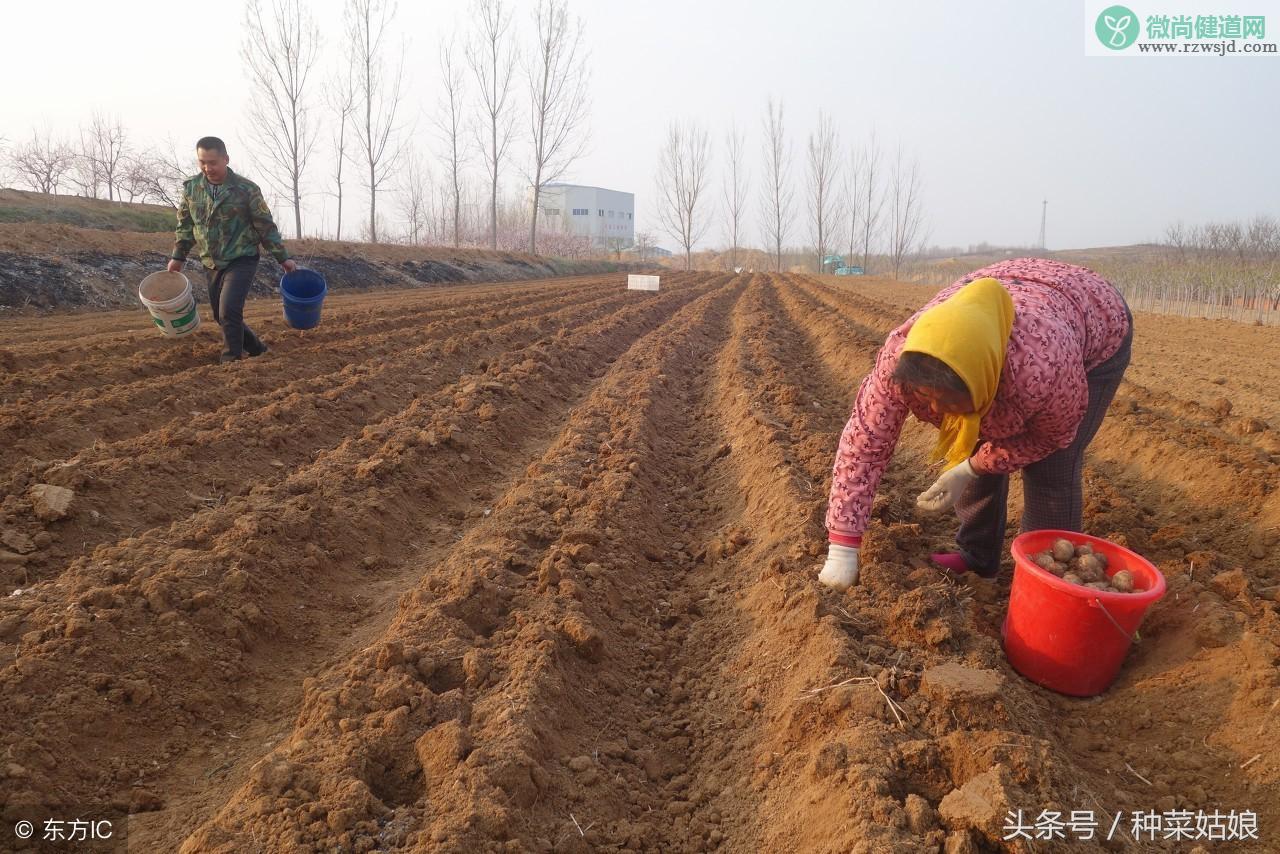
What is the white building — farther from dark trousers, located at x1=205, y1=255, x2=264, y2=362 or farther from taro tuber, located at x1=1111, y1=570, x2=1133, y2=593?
taro tuber, located at x1=1111, y1=570, x2=1133, y2=593

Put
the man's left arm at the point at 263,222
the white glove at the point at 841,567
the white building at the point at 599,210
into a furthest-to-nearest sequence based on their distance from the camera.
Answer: the white building at the point at 599,210 < the man's left arm at the point at 263,222 < the white glove at the point at 841,567

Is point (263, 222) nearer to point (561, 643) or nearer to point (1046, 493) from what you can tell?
point (561, 643)

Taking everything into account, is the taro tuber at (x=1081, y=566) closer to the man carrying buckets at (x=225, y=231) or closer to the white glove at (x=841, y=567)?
the white glove at (x=841, y=567)

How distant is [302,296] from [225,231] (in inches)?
70.5

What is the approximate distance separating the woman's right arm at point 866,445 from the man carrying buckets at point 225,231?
5103mm

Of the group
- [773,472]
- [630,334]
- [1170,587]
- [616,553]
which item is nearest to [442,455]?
[616,553]

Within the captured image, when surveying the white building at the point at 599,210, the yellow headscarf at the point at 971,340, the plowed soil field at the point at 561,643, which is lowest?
the plowed soil field at the point at 561,643

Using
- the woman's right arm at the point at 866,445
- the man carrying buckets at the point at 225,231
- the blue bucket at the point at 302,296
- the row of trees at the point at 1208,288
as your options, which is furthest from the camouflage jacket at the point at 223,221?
the row of trees at the point at 1208,288

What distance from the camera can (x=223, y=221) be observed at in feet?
19.7

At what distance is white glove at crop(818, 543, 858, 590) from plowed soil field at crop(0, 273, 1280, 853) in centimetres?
7

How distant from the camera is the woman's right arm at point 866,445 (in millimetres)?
2525

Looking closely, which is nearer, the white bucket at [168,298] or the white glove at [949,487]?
the white glove at [949,487]

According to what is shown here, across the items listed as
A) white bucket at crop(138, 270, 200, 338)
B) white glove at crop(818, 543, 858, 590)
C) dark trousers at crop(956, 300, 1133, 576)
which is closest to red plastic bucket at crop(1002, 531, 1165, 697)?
dark trousers at crop(956, 300, 1133, 576)

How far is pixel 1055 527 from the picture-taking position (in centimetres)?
305
